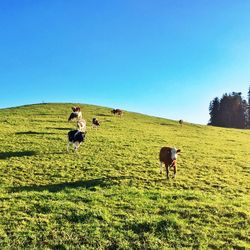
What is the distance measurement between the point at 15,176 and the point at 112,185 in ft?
19.5

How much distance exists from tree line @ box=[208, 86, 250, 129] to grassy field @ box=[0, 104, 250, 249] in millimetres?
94445

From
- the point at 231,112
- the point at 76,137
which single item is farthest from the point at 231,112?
the point at 76,137

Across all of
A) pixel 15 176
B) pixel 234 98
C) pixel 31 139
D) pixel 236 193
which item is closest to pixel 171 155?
pixel 236 193

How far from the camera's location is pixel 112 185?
22578 millimetres

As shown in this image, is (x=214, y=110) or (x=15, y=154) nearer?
(x=15, y=154)

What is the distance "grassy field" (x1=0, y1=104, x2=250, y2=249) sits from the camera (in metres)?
15.8

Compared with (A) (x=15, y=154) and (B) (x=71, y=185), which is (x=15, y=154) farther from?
(B) (x=71, y=185)

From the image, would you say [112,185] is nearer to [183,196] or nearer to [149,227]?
[183,196]

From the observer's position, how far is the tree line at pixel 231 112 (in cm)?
12788

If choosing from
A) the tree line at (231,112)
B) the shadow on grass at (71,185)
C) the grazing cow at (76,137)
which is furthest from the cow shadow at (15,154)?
the tree line at (231,112)

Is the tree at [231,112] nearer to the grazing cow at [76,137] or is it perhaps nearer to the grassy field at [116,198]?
the grassy field at [116,198]

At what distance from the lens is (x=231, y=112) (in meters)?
130

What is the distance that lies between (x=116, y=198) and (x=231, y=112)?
116m

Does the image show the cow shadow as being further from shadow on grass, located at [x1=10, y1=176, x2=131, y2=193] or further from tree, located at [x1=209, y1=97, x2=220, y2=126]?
tree, located at [x1=209, y1=97, x2=220, y2=126]
